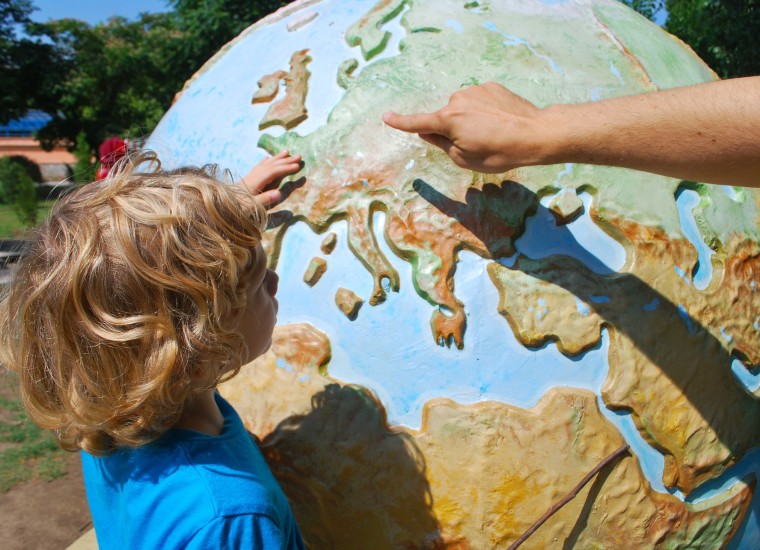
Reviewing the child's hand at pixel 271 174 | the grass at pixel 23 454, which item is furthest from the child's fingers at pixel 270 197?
the grass at pixel 23 454

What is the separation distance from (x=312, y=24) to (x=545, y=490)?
67.1 inches

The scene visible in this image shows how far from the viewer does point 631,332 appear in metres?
1.74

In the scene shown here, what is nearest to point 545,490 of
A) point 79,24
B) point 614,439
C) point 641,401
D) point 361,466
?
point 614,439

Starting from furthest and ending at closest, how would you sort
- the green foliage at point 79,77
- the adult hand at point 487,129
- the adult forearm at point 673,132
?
the green foliage at point 79,77
the adult hand at point 487,129
the adult forearm at point 673,132

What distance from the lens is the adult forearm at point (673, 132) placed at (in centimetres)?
133

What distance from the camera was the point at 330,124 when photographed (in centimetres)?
195

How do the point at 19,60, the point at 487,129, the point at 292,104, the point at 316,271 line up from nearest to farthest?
the point at 487,129 → the point at 316,271 → the point at 292,104 → the point at 19,60

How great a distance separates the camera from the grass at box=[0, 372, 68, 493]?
4246 millimetres

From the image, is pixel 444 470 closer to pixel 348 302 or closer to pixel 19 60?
pixel 348 302

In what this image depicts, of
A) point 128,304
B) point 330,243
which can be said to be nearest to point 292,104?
point 330,243

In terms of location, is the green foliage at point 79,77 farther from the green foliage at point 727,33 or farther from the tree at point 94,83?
the green foliage at point 727,33

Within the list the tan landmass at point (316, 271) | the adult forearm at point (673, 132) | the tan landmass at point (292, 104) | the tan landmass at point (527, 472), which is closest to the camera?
the adult forearm at point (673, 132)

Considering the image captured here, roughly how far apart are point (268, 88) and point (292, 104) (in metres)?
0.14

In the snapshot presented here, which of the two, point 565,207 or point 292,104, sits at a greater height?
point 292,104
